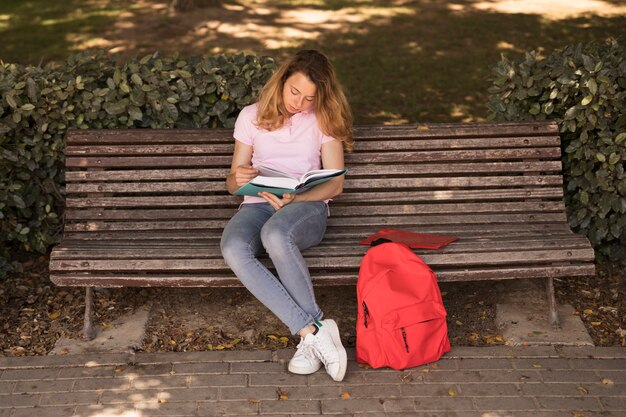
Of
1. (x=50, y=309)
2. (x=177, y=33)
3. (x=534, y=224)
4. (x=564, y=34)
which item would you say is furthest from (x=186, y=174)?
(x=564, y=34)

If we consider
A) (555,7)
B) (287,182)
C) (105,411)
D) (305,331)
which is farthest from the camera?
(555,7)

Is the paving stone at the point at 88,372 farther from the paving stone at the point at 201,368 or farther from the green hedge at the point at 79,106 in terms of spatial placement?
the green hedge at the point at 79,106

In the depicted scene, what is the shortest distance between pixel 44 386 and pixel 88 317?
56 cm

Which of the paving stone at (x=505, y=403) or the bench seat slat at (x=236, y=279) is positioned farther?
the bench seat slat at (x=236, y=279)

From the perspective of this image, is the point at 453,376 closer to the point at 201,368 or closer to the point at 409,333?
the point at 409,333

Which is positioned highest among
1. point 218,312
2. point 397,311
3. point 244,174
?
point 244,174

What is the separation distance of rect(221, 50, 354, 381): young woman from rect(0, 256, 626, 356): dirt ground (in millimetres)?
451

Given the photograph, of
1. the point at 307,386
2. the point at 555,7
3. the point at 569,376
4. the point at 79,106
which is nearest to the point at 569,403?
the point at 569,376

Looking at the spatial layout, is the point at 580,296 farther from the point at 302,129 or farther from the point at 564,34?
the point at 564,34

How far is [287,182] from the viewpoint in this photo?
16.1 feet

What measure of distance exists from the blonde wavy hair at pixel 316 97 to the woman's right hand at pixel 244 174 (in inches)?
11.6

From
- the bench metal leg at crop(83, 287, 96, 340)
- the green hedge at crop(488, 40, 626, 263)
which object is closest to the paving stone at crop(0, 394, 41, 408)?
the bench metal leg at crop(83, 287, 96, 340)

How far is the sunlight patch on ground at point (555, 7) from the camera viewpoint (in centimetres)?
1168

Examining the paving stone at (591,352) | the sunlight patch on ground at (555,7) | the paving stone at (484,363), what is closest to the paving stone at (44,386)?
the paving stone at (484,363)
